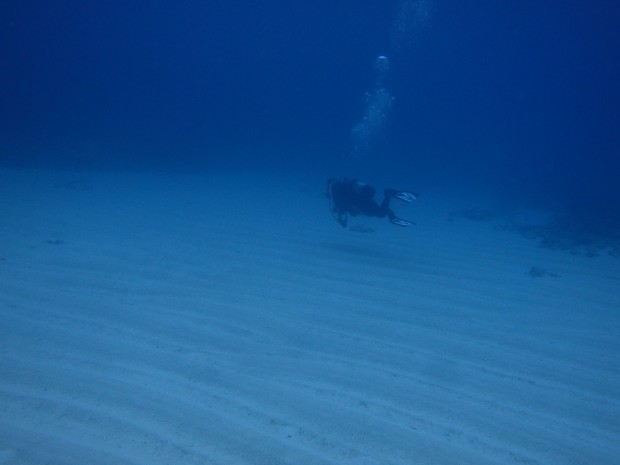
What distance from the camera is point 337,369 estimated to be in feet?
13.8

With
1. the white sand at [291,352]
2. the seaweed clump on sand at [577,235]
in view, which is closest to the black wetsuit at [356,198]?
the white sand at [291,352]

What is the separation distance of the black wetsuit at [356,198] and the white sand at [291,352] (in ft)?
3.62

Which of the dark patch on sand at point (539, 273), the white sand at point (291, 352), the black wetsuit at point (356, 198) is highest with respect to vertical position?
the black wetsuit at point (356, 198)

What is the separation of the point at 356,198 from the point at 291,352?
14.6ft

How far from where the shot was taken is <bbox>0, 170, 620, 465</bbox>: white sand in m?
3.10

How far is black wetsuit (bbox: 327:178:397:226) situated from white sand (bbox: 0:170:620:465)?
1.10m

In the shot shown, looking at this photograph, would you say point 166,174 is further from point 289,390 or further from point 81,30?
point 81,30

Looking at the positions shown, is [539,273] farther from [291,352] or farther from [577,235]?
[291,352]

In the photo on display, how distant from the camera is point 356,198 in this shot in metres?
8.23

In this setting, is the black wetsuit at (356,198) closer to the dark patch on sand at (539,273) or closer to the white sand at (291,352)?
the white sand at (291,352)

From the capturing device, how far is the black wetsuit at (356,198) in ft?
26.7

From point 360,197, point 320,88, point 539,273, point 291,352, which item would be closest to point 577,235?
point 539,273

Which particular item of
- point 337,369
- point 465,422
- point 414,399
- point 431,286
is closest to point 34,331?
point 337,369

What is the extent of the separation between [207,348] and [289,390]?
3.85ft
